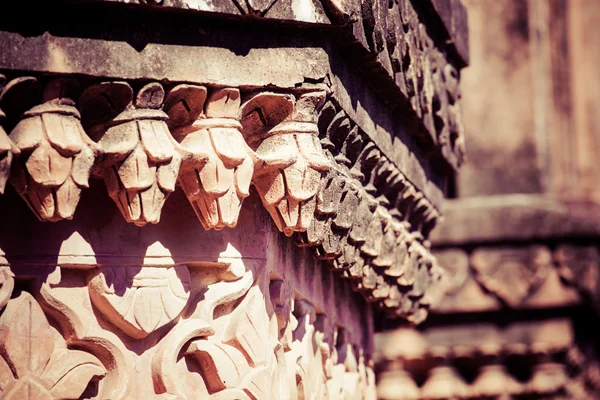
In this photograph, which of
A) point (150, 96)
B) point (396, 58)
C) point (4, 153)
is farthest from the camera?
point (396, 58)

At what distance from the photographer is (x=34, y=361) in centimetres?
168

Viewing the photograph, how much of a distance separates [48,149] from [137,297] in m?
0.24

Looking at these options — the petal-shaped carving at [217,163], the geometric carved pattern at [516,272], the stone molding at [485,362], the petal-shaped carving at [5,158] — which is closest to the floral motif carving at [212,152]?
the petal-shaped carving at [217,163]

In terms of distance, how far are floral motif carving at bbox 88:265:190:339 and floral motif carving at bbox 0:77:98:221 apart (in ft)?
0.44

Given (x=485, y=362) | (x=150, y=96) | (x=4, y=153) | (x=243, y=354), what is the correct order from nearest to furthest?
1. (x=4, y=153)
2. (x=150, y=96)
3. (x=243, y=354)
4. (x=485, y=362)

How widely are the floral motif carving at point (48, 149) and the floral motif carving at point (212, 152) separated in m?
0.13

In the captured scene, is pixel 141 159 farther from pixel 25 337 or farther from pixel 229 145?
pixel 25 337

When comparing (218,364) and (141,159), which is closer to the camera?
(141,159)

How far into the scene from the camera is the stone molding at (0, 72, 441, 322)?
5.27ft

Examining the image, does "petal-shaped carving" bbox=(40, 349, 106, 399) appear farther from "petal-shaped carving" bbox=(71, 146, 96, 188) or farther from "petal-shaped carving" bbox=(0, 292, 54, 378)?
"petal-shaped carving" bbox=(71, 146, 96, 188)

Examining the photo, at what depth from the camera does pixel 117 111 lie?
167 centimetres

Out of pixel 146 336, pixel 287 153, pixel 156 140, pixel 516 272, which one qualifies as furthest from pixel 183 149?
pixel 516 272

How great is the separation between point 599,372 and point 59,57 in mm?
3850

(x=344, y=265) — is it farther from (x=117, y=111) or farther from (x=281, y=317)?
(x=117, y=111)
